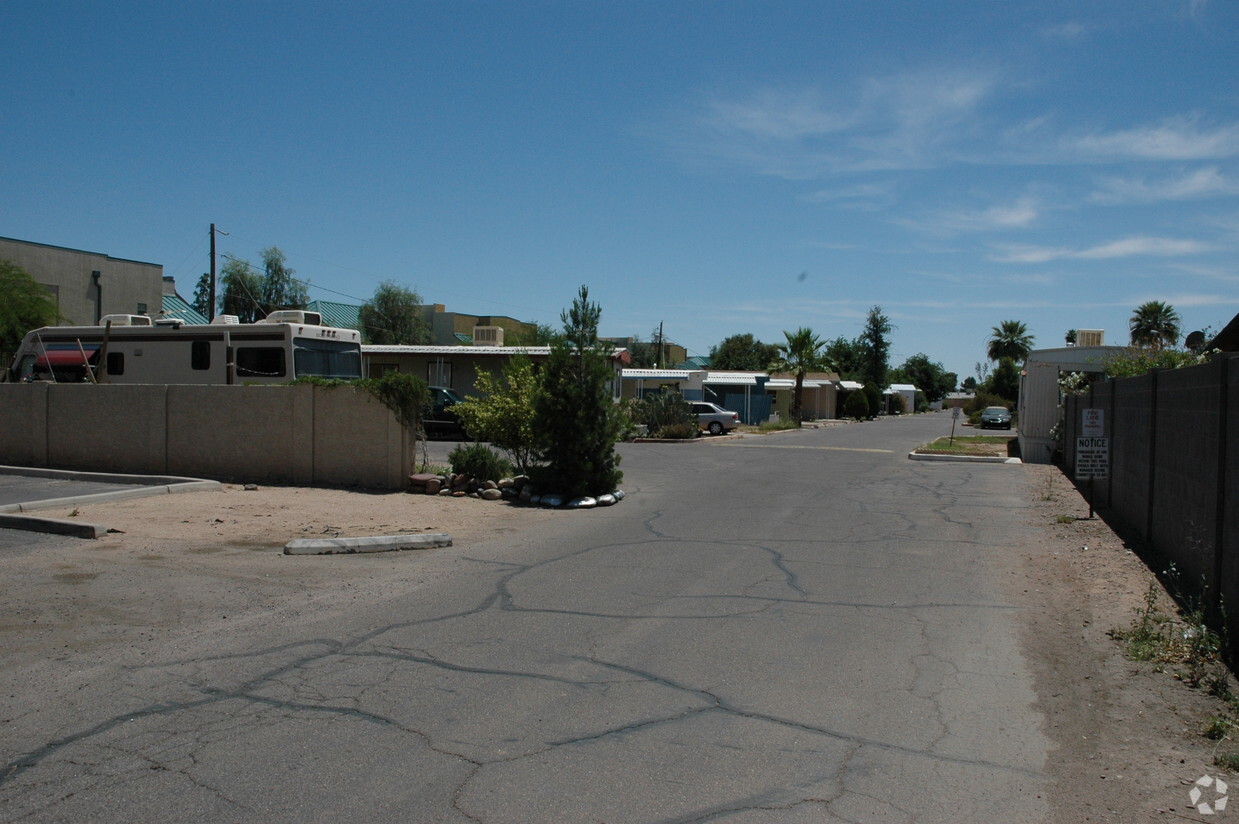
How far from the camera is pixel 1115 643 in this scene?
7684mm

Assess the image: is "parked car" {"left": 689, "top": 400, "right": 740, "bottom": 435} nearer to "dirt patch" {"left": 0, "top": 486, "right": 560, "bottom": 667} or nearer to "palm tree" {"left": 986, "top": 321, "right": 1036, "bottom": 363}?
"dirt patch" {"left": 0, "top": 486, "right": 560, "bottom": 667}

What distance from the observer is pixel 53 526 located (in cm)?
1141

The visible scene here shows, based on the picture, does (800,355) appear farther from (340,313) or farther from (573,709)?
(573,709)

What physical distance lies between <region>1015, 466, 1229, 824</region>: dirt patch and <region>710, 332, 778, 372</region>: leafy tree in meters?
94.4

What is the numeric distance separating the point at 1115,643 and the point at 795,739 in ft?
12.5

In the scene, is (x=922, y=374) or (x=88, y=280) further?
(x=922, y=374)

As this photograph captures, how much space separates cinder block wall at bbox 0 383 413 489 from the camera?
55.6 ft

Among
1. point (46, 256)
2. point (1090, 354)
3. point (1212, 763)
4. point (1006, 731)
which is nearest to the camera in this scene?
point (1212, 763)

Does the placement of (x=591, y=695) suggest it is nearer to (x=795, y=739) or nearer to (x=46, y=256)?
(x=795, y=739)

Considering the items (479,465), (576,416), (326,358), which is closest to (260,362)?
(326,358)

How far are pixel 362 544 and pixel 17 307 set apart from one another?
98.4ft

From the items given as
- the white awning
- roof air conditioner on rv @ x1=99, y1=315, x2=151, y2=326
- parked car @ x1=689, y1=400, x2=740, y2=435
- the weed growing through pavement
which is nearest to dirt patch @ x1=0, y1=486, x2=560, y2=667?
the weed growing through pavement

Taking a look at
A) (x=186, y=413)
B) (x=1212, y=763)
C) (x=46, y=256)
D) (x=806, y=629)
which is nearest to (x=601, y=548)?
(x=806, y=629)

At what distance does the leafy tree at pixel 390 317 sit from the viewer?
202ft
